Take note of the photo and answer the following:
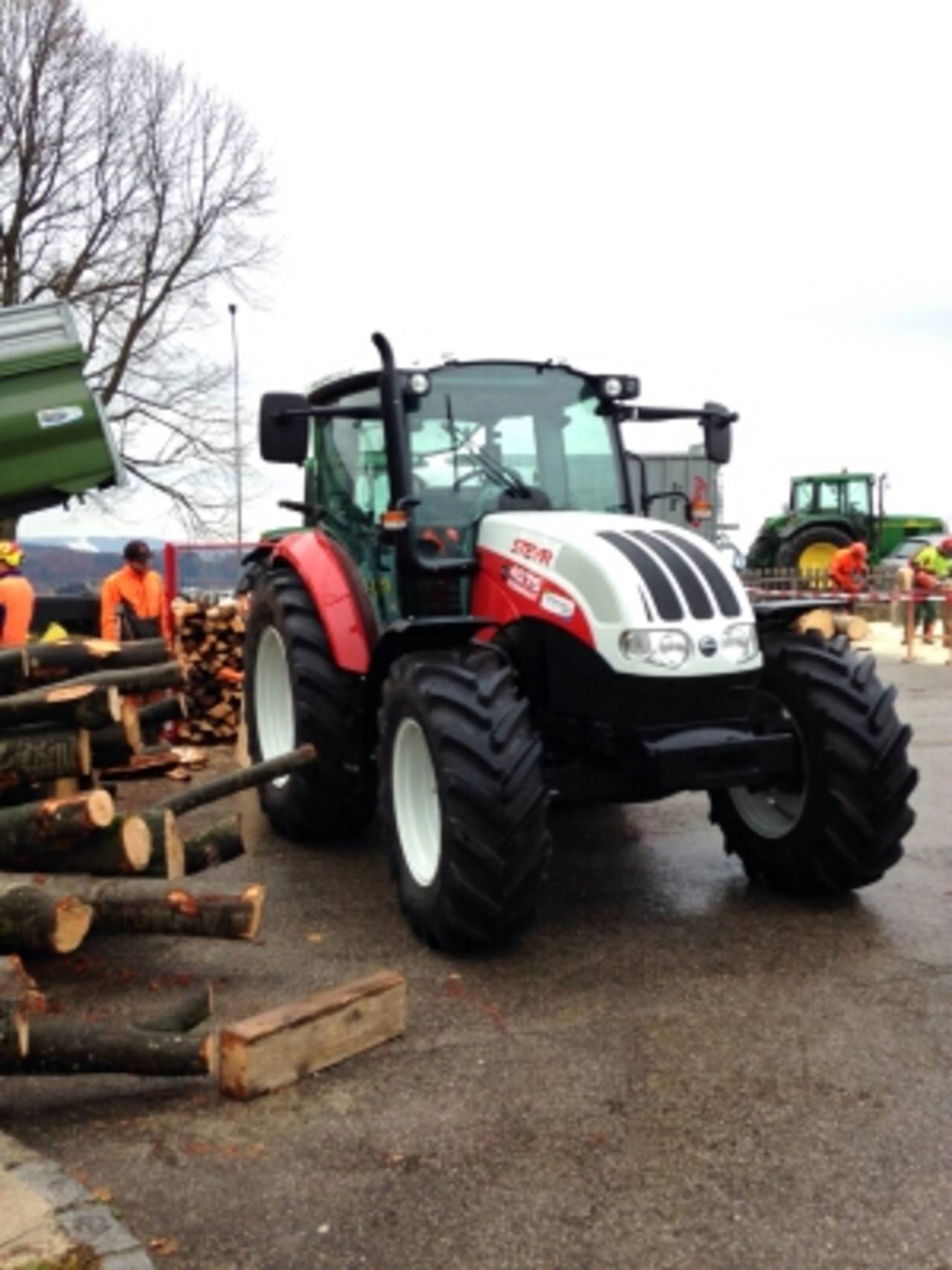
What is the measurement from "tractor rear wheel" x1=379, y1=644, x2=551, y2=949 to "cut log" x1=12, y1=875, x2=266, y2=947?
29.9 inches

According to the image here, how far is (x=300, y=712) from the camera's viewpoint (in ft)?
21.7

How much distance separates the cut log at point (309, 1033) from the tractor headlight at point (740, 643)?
1872 millimetres

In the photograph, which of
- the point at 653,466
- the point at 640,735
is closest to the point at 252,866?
the point at 640,735

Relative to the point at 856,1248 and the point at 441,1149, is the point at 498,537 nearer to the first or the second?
the point at 441,1149

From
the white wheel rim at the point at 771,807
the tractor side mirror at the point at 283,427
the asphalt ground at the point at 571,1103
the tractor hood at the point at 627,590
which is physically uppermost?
the tractor side mirror at the point at 283,427

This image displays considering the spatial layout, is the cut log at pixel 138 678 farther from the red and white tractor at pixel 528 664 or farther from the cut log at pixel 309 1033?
the cut log at pixel 309 1033

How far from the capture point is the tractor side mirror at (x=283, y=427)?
242 inches

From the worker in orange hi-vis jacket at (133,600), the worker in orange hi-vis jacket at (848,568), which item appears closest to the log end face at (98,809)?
the worker in orange hi-vis jacket at (133,600)

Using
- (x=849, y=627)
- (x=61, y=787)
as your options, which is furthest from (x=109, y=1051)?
(x=849, y=627)

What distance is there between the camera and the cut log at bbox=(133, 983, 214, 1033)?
4.16 metres

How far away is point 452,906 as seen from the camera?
4.99 meters

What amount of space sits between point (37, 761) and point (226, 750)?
5.76 metres

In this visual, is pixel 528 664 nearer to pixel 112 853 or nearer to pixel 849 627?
pixel 849 627

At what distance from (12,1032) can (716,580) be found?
316 centimetres
